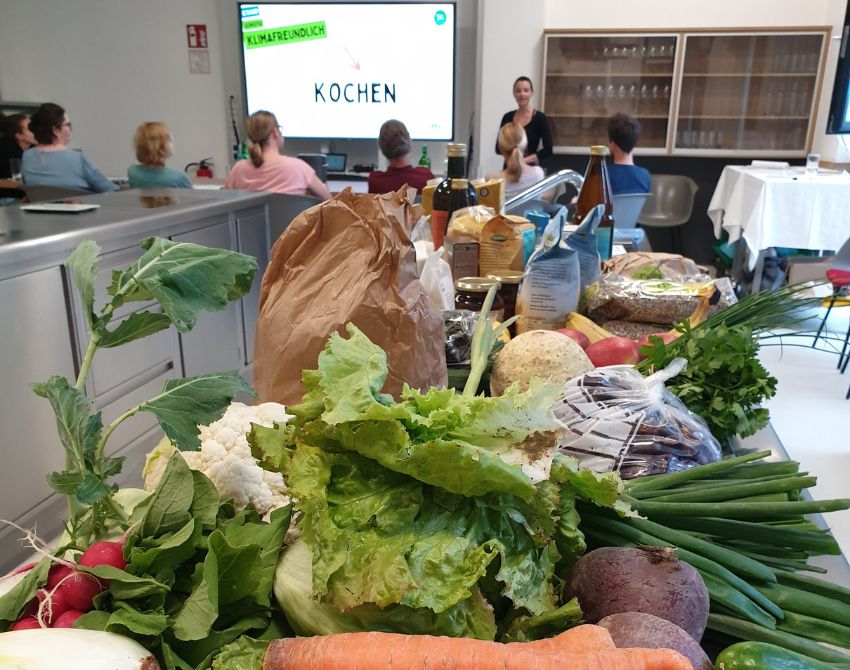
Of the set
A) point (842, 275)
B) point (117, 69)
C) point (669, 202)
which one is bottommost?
point (842, 275)

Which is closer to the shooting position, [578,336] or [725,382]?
[725,382]

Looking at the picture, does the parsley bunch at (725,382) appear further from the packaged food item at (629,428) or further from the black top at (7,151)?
the black top at (7,151)

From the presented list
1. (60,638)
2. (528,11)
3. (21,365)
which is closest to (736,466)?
(60,638)

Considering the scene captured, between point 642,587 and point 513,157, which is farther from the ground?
point 513,157

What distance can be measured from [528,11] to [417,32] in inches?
38.9

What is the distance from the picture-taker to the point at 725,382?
1.14 m

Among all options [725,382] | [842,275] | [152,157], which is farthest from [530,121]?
[725,382]

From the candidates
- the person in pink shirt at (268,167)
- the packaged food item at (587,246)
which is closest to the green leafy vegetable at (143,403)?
the packaged food item at (587,246)

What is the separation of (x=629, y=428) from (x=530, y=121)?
5105mm

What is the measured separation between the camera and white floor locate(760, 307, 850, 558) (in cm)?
272

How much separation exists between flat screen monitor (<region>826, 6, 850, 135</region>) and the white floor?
233 cm

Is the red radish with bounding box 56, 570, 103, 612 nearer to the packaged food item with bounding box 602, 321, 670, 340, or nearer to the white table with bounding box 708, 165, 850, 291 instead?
the packaged food item with bounding box 602, 321, 670, 340

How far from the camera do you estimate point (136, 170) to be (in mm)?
4469

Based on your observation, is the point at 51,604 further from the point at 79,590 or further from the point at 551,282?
the point at 551,282
